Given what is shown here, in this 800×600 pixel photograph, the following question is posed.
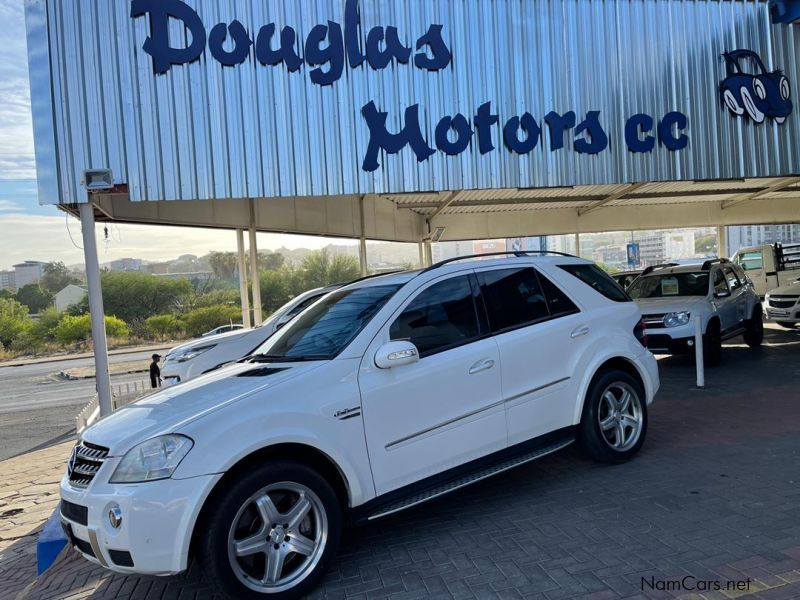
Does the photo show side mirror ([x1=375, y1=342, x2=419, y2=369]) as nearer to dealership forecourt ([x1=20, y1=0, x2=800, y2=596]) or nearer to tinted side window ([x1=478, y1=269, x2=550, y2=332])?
tinted side window ([x1=478, y1=269, x2=550, y2=332])

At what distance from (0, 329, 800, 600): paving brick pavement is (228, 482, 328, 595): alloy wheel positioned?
9.6 inches

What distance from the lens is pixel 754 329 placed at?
11.9 m

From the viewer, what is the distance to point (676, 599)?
309cm

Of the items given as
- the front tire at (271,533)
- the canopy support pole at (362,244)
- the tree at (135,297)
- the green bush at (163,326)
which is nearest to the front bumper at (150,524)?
the front tire at (271,533)

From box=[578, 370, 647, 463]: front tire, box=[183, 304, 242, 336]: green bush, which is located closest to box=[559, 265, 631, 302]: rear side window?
box=[578, 370, 647, 463]: front tire

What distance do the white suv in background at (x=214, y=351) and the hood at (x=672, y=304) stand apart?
5265mm

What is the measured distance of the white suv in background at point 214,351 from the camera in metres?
8.37

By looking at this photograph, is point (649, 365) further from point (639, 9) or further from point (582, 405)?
point (639, 9)

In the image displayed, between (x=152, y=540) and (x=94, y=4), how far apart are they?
7.08m

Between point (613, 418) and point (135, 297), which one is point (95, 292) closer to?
point (613, 418)

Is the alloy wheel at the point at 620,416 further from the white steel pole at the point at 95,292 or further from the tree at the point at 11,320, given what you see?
the tree at the point at 11,320

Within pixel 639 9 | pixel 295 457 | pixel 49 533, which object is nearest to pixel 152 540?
pixel 295 457

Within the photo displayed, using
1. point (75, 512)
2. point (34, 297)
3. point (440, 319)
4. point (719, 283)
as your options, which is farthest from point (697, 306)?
point (34, 297)

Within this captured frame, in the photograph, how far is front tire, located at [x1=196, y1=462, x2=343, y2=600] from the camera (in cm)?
311
